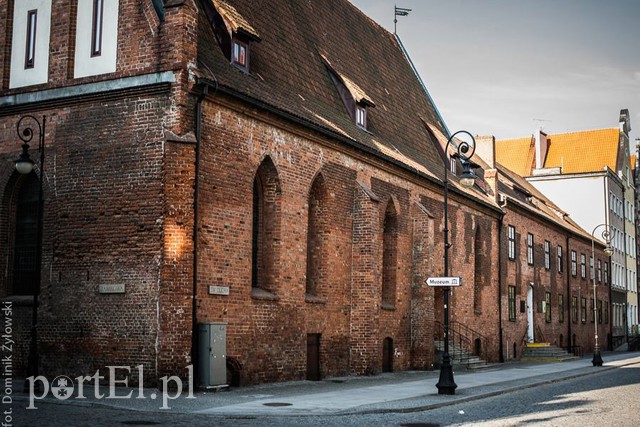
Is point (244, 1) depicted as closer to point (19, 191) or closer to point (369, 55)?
point (19, 191)

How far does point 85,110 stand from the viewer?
60.6 ft

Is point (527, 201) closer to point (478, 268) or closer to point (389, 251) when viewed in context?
point (478, 268)

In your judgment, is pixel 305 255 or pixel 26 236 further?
pixel 305 255

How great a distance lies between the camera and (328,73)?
2652cm

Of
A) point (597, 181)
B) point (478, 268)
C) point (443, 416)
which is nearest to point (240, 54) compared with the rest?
point (443, 416)

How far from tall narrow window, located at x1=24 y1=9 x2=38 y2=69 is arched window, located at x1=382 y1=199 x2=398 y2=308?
12674 mm

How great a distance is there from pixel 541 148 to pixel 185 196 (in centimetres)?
5241

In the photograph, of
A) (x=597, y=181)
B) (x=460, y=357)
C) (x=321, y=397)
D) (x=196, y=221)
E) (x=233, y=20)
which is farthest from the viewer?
(x=597, y=181)

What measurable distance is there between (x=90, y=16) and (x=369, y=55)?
1539 centimetres

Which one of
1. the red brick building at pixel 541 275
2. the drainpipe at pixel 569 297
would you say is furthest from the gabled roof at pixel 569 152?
the drainpipe at pixel 569 297

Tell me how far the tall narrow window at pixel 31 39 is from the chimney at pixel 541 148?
50909 millimetres

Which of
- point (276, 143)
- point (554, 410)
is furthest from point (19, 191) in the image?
point (554, 410)

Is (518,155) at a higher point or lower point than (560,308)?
higher

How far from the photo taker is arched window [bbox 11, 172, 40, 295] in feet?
63.6
